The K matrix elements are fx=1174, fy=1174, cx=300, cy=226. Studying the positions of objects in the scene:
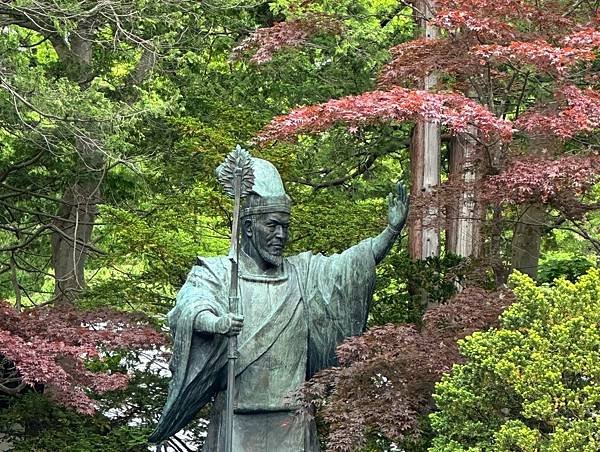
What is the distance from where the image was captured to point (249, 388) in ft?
22.6

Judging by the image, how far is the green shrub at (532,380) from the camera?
5.73 meters

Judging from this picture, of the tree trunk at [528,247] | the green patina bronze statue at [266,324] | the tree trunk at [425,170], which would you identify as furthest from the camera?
the tree trunk at [528,247]

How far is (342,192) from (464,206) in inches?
123

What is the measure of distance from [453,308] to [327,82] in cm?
579

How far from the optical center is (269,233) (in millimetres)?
6980

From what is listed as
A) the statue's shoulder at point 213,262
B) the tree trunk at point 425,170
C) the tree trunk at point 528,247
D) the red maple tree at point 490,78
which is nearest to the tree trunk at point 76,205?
the tree trunk at point 425,170

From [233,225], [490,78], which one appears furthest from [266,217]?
[490,78]

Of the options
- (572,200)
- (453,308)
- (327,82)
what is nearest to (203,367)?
(453,308)

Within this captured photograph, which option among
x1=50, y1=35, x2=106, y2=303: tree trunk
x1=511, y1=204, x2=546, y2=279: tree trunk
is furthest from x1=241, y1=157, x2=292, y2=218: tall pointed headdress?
x1=50, y1=35, x2=106, y2=303: tree trunk

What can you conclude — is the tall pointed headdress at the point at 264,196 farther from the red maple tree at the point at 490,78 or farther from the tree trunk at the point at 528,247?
the tree trunk at the point at 528,247

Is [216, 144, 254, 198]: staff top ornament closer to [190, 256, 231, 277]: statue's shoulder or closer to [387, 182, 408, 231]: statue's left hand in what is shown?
[190, 256, 231, 277]: statue's shoulder

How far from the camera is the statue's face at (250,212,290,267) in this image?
6.97 m

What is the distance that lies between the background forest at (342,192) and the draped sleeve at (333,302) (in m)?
A: 0.22

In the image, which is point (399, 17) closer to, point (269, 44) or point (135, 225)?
point (269, 44)
